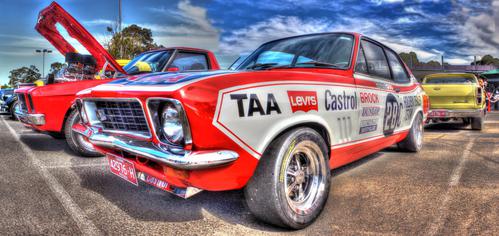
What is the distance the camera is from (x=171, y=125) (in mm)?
2006

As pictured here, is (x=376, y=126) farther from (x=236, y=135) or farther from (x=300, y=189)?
(x=236, y=135)

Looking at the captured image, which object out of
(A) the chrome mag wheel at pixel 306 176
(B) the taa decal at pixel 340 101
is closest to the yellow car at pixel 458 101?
(B) the taa decal at pixel 340 101

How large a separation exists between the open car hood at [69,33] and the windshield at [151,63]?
192 mm

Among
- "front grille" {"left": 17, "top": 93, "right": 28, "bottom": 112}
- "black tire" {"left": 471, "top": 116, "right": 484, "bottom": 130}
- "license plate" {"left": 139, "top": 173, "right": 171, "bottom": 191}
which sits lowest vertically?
"black tire" {"left": 471, "top": 116, "right": 484, "bottom": 130}

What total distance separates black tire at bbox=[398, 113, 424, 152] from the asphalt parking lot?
567 millimetres

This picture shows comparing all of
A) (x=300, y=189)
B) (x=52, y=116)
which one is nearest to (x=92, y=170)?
(x=52, y=116)

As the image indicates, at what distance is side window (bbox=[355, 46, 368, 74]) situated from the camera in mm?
3303

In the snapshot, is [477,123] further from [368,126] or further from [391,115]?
[368,126]

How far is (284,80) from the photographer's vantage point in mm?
2281

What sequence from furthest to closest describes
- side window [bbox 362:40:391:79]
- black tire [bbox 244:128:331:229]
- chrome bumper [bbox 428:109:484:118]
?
1. chrome bumper [bbox 428:109:484:118]
2. side window [bbox 362:40:391:79]
3. black tire [bbox 244:128:331:229]

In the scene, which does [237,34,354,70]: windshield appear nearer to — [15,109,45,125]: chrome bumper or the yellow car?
[15,109,45,125]: chrome bumper

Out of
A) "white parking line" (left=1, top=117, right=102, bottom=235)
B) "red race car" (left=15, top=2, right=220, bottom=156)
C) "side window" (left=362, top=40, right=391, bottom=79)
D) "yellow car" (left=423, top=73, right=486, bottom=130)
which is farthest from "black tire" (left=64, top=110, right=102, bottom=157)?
"yellow car" (left=423, top=73, right=486, bottom=130)

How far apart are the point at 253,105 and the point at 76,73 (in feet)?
15.4

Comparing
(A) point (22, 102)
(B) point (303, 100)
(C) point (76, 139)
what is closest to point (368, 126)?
(B) point (303, 100)
